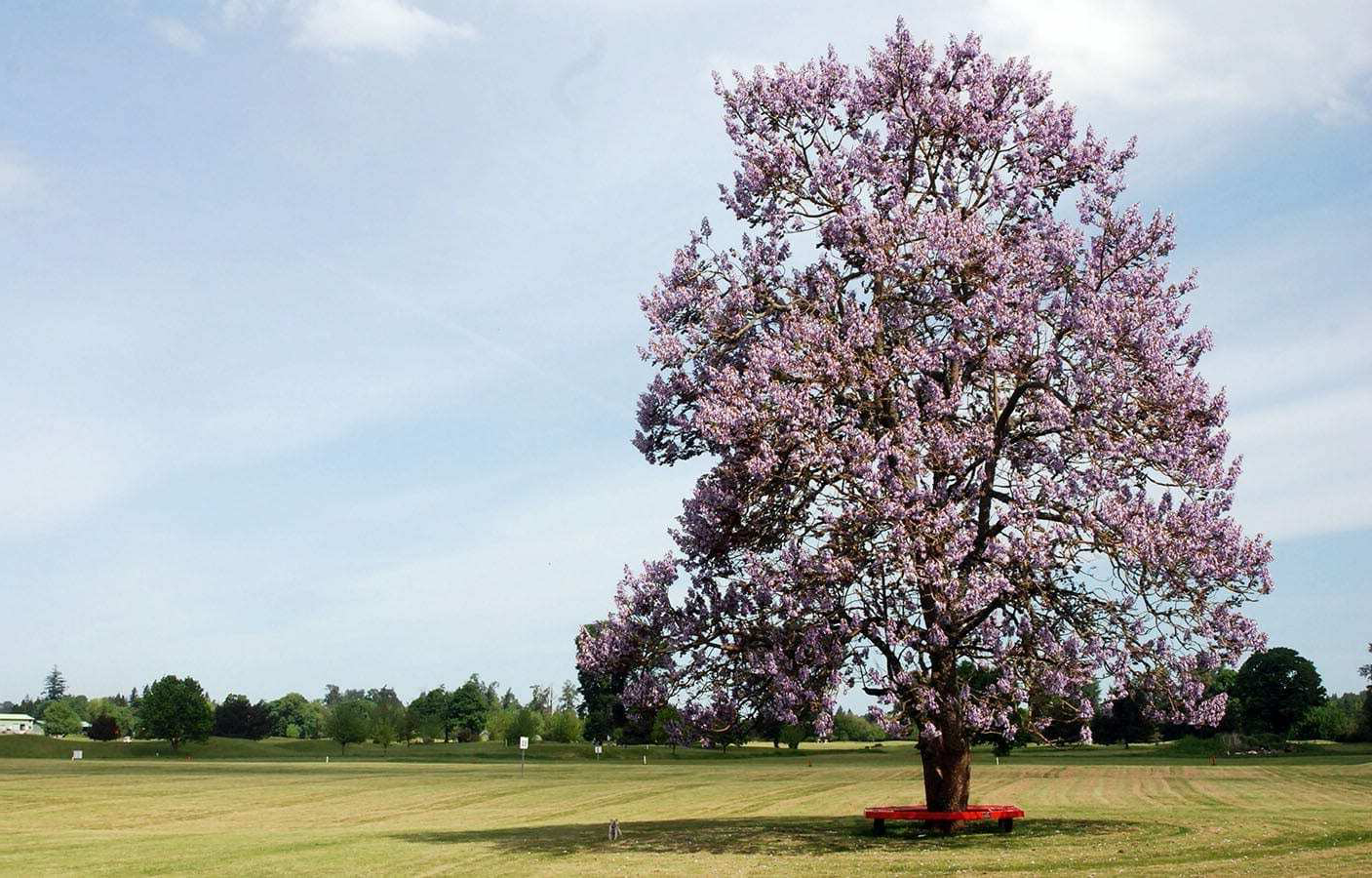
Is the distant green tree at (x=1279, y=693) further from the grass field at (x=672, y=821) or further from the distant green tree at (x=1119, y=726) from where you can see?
the grass field at (x=672, y=821)

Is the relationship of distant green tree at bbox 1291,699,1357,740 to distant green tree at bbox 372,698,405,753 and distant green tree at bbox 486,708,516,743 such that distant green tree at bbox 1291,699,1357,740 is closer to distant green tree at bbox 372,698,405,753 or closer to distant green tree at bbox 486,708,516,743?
distant green tree at bbox 486,708,516,743

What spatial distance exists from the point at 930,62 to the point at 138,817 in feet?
145

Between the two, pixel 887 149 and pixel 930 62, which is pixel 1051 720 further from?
pixel 930 62

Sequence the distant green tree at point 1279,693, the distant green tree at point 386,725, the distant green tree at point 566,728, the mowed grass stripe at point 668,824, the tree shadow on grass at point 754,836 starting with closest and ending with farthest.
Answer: the mowed grass stripe at point 668,824, the tree shadow on grass at point 754,836, the distant green tree at point 1279,693, the distant green tree at point 386,725, the distant green tree at point 566,728

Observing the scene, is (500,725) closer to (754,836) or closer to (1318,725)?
(1318,725)

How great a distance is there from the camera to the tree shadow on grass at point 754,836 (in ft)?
93.1

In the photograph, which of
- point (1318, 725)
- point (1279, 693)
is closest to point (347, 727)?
point (1279, 693)

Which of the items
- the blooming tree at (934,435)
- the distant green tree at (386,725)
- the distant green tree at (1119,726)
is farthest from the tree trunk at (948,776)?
the distant green tree at (386,725)

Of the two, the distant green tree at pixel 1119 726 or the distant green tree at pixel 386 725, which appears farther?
the distant green tree at pixel 386 725

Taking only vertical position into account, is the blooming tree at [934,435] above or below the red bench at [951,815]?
above

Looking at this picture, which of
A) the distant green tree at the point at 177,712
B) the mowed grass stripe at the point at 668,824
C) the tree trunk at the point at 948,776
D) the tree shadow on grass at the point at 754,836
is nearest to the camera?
the mowed grass stripe at the point at 668,824

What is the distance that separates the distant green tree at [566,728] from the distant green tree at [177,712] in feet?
161

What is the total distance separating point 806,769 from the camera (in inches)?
3925

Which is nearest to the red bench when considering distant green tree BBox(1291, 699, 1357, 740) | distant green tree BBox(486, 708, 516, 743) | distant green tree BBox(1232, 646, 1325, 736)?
distant green tree BBox(1232, 646, 1325, 736)
